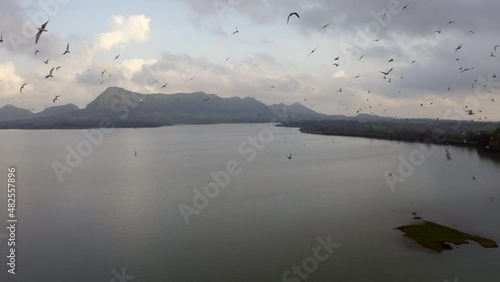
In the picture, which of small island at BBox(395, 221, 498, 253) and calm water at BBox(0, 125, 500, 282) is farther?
small island at BBox(395, 221, 498, 253)

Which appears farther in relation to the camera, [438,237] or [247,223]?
[247,223]

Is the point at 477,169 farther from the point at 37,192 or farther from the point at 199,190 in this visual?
the point at 37,192

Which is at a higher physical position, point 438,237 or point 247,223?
point 438,237

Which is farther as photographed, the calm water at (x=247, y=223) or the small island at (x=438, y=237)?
the small island at (x=438, y=237)
